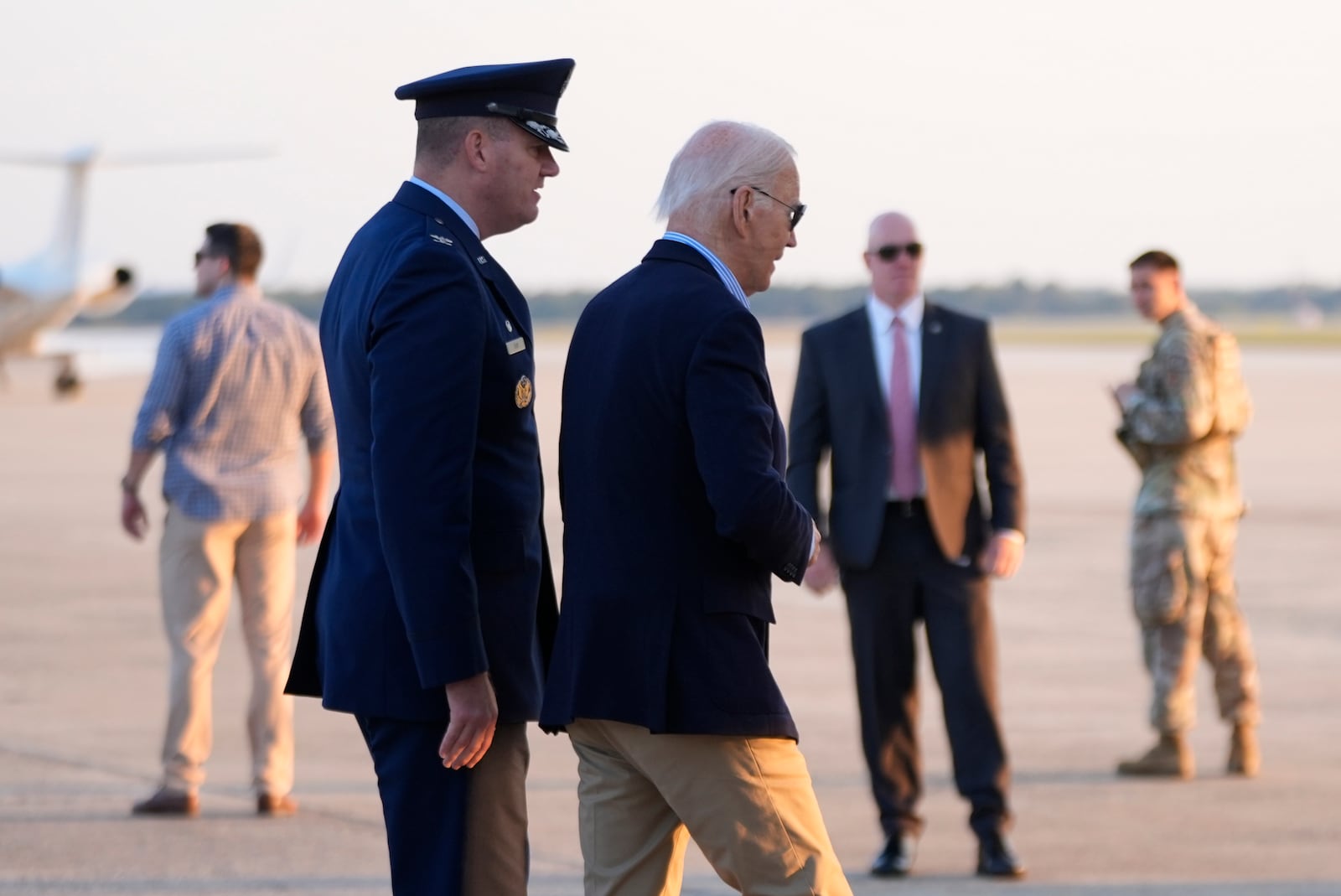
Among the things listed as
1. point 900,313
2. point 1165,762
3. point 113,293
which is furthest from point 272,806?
point 113,293

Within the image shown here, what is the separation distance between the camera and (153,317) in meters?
91.9

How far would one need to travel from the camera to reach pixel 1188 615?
7.55 meters

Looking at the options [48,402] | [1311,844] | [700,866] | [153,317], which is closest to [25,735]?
[700,866]

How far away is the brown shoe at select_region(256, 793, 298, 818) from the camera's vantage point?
6.59m

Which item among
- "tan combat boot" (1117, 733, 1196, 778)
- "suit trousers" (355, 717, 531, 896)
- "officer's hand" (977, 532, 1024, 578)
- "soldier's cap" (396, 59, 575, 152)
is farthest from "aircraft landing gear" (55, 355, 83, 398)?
"suit trousers" (355, 717, 531, 896)

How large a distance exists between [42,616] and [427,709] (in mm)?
8667

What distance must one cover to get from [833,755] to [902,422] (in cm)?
198

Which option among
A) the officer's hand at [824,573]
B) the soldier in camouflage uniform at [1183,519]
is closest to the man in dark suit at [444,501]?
the officer's hand at [824,573]

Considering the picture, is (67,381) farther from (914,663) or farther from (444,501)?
(444,501)

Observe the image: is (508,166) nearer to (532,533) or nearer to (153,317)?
(532,533)

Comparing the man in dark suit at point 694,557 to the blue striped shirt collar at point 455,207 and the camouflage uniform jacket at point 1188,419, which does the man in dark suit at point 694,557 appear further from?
the camouflage uniform jacket at point 1188,419

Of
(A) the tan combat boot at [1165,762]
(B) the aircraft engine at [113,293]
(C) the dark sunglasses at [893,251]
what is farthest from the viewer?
(B) the aircraft engine at [113,293]

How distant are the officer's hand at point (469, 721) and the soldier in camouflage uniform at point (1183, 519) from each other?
4642 mm

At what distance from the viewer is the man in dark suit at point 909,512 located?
20.0 ft
